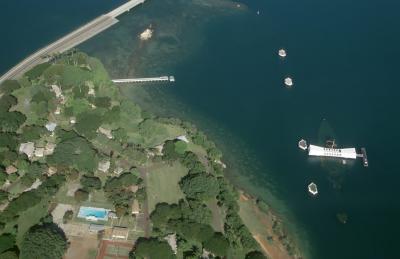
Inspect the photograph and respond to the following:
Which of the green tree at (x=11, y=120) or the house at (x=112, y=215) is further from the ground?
the green tree at (x=11, y=120)

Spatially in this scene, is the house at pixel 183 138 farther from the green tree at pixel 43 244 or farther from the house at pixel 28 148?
the green tree at pixel 43 244

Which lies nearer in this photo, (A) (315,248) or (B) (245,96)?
(A) (315,248)

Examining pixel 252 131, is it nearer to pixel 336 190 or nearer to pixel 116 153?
pixel 336 190

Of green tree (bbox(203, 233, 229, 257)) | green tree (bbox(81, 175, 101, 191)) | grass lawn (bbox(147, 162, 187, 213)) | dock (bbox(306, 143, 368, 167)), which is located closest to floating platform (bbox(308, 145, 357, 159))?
dock (bbox(306, 143, 368, 167))

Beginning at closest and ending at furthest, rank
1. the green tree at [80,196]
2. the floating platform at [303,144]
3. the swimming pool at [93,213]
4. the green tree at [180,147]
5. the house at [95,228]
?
the house at [95,228], the swimming pool at [93,213], the green tree at [80,196], the green tree at [180,147], the floating platform at [303,144]

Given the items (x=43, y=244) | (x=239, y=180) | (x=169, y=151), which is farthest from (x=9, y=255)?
(x=239, y=180)

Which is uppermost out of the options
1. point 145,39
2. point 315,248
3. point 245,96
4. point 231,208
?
point 145,39

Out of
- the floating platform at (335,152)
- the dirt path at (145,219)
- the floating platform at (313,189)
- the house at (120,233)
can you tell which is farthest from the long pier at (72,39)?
the floating platform at (313,189)

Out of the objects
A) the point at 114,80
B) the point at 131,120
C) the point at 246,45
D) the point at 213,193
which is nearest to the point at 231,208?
the point at 213,193
